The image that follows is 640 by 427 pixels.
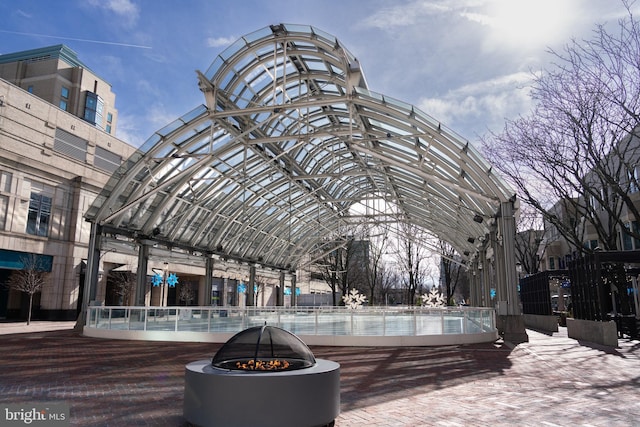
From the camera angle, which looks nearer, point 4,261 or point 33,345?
point 33,345

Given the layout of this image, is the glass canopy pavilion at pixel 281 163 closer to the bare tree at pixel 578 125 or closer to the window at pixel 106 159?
the bare tree at pixel 578 125

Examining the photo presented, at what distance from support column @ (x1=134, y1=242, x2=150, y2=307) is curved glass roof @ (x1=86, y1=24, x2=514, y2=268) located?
83cm

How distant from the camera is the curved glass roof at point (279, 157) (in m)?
16.5

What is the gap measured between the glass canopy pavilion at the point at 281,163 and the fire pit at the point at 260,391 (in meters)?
11.1

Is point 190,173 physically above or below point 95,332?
above

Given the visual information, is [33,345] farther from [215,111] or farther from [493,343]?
[493,343]

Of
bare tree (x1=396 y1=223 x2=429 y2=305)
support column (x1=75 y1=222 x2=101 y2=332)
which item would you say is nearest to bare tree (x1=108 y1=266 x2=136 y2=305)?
support column (x1=75 y1=222 x2=101 y2=332)

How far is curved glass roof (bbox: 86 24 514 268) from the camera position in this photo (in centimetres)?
1652

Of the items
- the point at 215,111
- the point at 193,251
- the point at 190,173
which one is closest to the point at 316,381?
the point at 215,111

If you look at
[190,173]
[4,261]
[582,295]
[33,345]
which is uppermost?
[190,173]

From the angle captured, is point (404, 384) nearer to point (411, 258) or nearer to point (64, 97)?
point (411, 258)

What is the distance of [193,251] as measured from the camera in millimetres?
26859

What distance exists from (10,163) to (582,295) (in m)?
31.1

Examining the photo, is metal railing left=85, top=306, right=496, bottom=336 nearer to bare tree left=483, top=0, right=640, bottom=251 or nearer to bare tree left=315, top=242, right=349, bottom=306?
bare tree left=483, top=0, right=640, bottom=251
